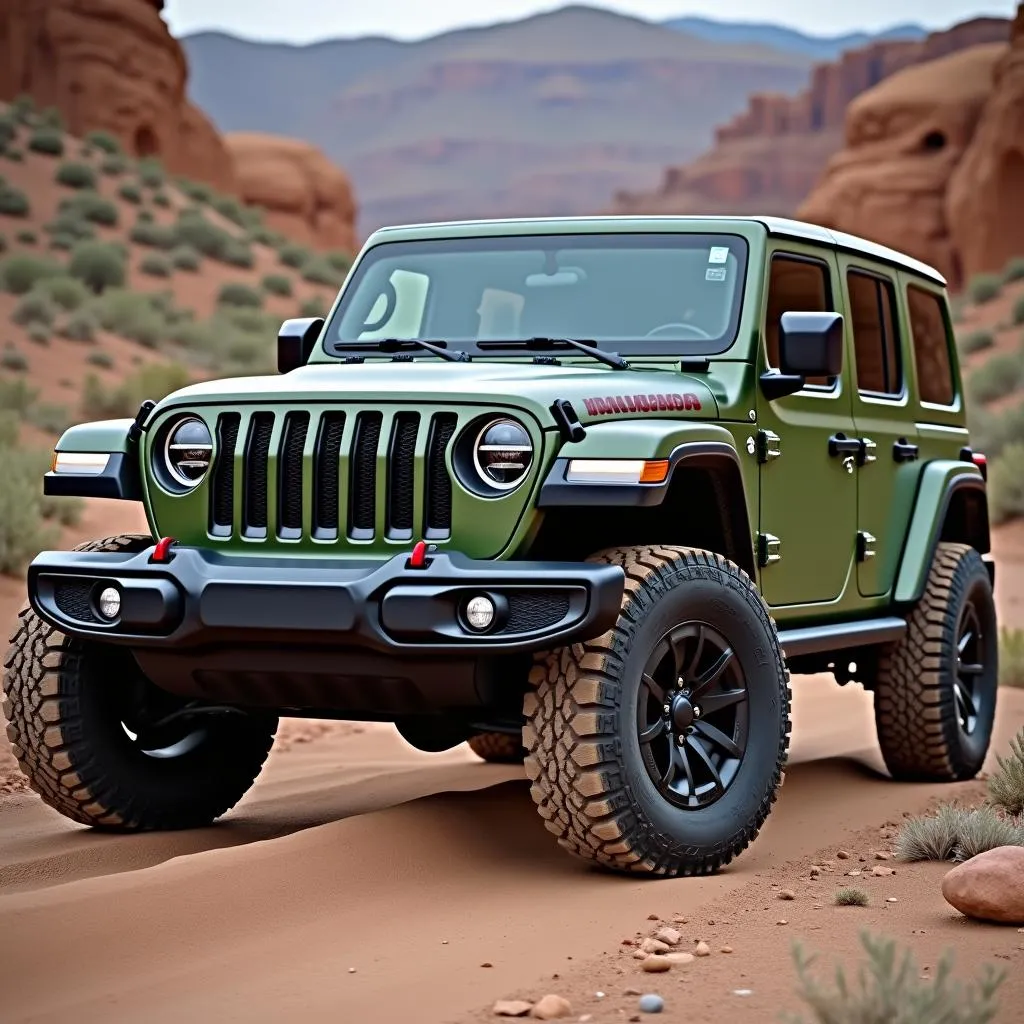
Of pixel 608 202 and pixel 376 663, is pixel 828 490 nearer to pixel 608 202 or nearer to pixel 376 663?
pixel 376 663

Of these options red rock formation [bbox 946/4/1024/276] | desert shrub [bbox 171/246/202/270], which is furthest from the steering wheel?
red rock formation [bbox 946/4/1024/276]

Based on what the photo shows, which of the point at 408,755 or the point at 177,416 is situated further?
the point at 408,755

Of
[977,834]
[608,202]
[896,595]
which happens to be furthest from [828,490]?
[608,202]

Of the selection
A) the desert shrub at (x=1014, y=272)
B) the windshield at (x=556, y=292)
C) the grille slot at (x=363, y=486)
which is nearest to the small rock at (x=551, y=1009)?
the grille slot at (x=363, y=486)

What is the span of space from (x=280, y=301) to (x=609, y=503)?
3469cm

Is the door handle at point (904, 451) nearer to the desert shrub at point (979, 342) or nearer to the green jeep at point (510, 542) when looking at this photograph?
the green jeep at point (510, 542)

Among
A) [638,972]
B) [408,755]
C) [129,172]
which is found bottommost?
[408,755]

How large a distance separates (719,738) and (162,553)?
180 cm

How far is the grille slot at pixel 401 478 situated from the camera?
5188 millimetres

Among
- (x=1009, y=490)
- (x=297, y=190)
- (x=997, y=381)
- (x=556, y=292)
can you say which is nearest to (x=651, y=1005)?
(x=556, y=292)

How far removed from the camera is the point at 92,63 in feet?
150

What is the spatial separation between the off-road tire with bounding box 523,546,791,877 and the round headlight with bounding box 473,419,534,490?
1.31ft

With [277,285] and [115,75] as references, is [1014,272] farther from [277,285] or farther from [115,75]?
[115,75]

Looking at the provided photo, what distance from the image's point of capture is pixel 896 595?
7.43 m
